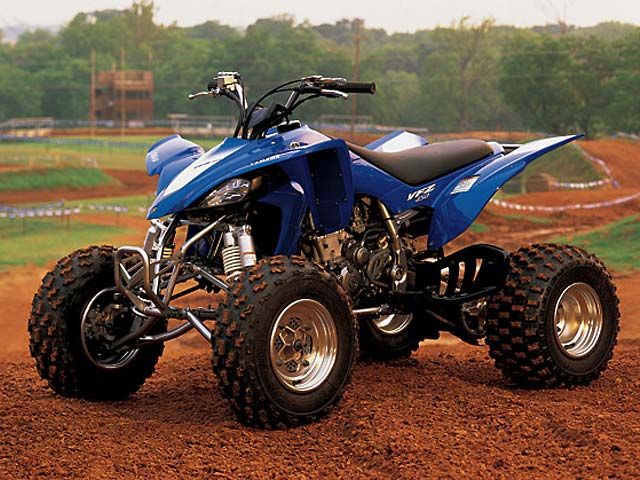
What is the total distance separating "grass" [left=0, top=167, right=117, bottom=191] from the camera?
134ft

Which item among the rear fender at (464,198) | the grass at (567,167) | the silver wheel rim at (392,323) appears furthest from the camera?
the grass at (567,167)

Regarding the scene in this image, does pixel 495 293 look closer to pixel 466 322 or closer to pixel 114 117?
pixel 466 322

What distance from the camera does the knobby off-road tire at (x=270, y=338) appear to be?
5.67 m

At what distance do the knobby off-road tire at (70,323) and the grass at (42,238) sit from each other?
511 inches

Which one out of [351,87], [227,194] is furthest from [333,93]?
[227,194]

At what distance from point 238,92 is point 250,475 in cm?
250

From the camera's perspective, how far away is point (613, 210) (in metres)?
29.8

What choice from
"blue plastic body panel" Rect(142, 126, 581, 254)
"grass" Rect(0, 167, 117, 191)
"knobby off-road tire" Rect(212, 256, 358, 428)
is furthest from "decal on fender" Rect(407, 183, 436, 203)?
"grass" Rect(0, 167, 117, 191)

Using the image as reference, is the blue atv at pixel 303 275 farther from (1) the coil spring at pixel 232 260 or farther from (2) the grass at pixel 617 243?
(2) the grass at pixel 617 243

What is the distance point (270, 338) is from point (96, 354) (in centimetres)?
142

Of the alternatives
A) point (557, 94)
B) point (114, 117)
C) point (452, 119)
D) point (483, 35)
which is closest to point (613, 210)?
point (557, 94)

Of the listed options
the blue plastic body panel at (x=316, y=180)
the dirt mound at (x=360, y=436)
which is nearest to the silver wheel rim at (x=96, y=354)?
the dirt mound at (x=360, y=436)

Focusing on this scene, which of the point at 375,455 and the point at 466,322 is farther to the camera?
the point at 466,322

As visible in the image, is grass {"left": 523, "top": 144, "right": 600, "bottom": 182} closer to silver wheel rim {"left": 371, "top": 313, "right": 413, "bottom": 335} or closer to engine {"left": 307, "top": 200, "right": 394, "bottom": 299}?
silver wheel rim {"left": 371, "top": 313, "right": 413, "bottom": 335}
